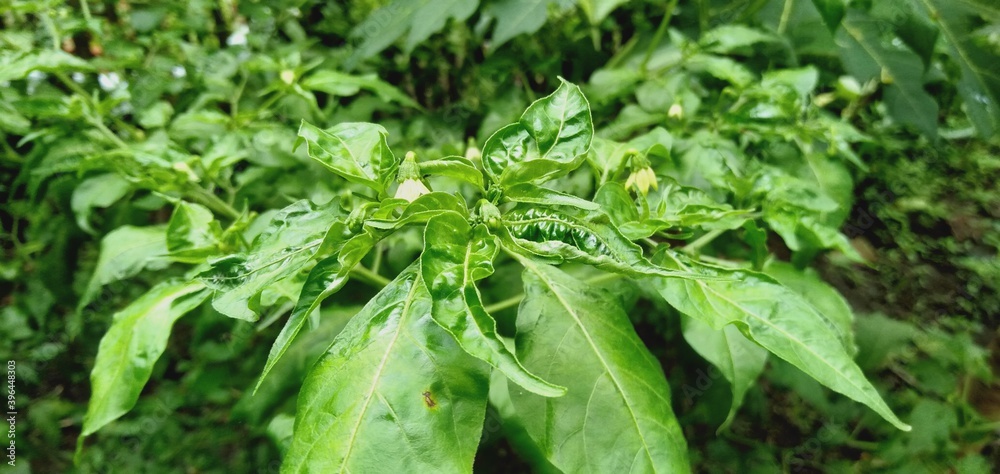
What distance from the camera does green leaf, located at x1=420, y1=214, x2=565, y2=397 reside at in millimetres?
461

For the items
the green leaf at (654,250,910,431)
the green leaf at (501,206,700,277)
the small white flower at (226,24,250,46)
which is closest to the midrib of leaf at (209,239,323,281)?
the green leaf at (501,206,700,277)

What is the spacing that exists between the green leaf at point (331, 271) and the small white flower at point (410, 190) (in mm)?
64

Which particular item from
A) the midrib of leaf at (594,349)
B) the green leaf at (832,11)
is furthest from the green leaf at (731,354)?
the green leaf at (832,11)

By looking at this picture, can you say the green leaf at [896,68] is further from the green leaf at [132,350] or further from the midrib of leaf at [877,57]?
the green leaf at [132,350]

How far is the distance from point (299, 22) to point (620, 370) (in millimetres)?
1769

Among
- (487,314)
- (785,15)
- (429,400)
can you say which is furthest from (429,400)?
(785,15)

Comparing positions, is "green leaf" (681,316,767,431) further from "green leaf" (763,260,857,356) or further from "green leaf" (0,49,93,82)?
"green leaf" (0,49,93,82)

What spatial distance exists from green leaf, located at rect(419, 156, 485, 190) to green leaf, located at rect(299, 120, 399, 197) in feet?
0.16

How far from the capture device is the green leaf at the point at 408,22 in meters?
1.33

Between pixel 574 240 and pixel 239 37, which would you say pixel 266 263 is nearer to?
pixel 574 240

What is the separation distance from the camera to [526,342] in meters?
0.67

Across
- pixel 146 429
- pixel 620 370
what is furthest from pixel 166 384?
pixel 620 370

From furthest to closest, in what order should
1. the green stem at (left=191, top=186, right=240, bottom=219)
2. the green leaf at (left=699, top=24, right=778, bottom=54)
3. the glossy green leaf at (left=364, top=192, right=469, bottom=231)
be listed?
the green leaf at (left=699, top=24, right=778, bottom=54), the green stem at (left=191, top=186, right=240, bottom=219), the glossy green leaf at (left=364, top=192, right=469, bottom=231)

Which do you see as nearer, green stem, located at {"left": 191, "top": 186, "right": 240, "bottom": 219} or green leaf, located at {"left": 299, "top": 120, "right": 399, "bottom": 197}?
green leaf, located at {"left": 299, "top": 120, "right": 399, "bottom": 197}
